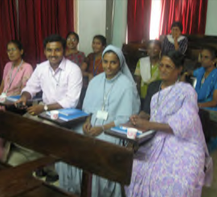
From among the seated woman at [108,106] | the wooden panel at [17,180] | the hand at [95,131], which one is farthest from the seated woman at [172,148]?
the wooden panel at [17,180]

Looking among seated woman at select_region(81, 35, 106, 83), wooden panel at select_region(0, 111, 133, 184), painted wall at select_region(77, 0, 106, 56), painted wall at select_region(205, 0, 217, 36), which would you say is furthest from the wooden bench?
painted wall at select_region(205, 0, 217, 36)

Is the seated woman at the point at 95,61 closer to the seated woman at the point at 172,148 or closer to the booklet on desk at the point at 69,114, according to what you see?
the booklet on desk at the point at 69,114

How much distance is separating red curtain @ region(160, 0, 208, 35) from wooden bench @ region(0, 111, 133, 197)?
450 cm

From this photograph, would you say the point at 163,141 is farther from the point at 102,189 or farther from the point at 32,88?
the point at 32,88

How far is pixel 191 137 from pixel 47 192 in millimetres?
1076

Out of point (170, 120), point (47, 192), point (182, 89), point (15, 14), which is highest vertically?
point (15, 14)

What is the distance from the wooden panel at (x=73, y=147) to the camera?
1.29 metres

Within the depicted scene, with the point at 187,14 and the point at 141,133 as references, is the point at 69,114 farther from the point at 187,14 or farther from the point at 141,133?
the point at 187,14

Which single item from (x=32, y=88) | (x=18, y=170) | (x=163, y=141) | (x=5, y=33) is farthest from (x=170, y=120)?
(x=5, y=33)

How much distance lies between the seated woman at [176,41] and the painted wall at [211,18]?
1.18m

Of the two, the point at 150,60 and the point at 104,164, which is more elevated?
the point at 150,60

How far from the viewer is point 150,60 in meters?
3.32

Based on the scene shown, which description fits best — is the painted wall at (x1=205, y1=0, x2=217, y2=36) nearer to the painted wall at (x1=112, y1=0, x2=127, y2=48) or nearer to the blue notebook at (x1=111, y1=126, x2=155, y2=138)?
the painted wall at (x1=112, y1=0, x2=127, y2=48)

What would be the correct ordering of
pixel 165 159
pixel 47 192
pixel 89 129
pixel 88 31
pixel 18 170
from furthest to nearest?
pixel 88 31, pixel 89 129, pixel 165 159, pixel 47 192, pixel 18 170
